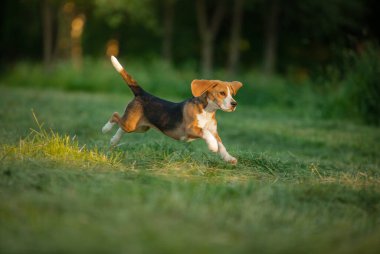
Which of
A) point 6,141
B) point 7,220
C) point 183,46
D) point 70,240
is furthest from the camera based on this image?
point 183,46

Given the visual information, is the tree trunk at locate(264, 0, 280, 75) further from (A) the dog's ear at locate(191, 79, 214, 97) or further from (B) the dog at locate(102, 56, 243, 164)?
(A) the dog's ear at locate(191, 79, 214, 97)

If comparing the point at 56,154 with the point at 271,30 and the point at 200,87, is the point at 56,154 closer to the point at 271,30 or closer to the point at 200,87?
the point at 200,87

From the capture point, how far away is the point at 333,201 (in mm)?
4824

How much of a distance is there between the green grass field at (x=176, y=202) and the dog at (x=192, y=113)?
247 mm

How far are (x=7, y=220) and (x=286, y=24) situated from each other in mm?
26188

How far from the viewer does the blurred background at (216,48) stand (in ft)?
48.0

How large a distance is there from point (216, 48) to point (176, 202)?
102ft

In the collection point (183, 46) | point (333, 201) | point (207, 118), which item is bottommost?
point (333, 201)

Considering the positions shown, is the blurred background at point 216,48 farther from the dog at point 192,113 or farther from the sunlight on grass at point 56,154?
the sunlight on grass at point 56,154

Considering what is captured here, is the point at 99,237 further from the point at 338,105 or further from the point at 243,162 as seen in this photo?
the point at 338,105

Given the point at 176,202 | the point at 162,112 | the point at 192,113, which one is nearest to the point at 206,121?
the point at 192,113

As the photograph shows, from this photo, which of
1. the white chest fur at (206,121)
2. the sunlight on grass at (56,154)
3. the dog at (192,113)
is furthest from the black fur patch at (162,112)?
the sunlight on grass at (56,154)

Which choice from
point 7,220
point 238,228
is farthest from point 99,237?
point 238,228

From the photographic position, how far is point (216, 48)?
1366 inches
